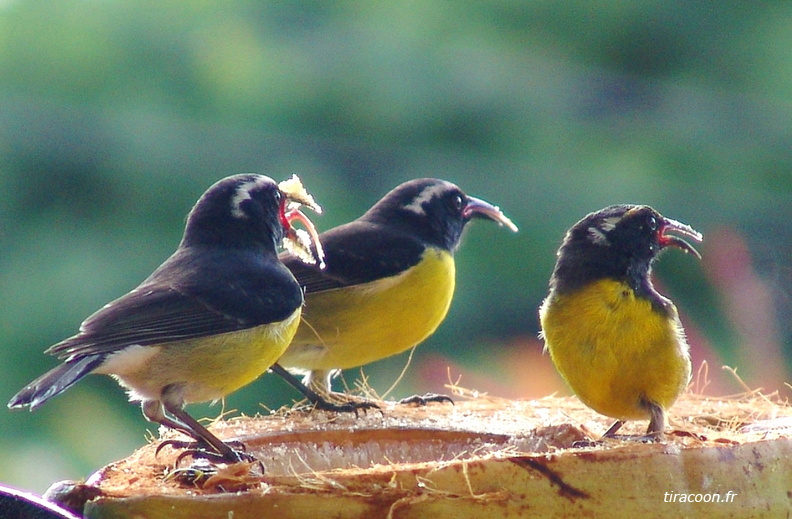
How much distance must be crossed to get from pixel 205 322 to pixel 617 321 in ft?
3.63

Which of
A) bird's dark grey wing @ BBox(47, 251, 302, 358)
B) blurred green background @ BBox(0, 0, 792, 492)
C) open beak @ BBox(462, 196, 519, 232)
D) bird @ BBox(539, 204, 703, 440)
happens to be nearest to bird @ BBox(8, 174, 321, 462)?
bird's dark grey wing @ BBox(47, 251, 302, 358)

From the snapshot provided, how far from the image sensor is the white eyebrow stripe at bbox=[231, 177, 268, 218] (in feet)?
10.4

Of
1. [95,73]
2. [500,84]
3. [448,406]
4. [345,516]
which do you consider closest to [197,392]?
[448,406]

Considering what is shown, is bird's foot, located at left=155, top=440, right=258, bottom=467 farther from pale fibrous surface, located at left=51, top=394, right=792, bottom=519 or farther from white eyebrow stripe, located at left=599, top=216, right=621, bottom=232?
white eyebrow stripe, located at left=599, top=216, right=621, bottom=232

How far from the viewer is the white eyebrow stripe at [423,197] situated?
4215 millimetres

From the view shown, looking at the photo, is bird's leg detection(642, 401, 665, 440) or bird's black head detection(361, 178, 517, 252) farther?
bird's black head detection(361, 178, 517, 252)

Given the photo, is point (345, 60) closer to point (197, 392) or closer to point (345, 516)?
point (197, 392)

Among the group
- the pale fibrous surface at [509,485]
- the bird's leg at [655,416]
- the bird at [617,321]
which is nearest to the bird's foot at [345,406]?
the bird at [617,321]

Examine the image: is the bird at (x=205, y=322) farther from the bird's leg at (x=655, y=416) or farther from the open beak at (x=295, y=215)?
the bird's leg at (x=655, y=416)

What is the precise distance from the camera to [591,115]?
7480 mm

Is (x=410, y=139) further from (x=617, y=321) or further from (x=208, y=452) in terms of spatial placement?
(x=208, y=452)

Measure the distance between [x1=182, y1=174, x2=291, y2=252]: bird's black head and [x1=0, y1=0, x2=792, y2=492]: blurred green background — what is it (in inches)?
98.1

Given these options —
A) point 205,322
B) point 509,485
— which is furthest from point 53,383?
point 509,485

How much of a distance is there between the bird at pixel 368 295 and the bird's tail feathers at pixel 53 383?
111 cm
